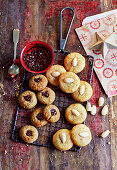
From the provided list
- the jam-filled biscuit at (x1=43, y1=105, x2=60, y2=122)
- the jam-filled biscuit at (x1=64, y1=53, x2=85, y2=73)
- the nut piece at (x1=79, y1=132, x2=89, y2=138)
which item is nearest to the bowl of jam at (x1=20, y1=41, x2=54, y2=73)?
the jam-filled biscuit at (x1=64, y1=53, x2=85, y2=73)

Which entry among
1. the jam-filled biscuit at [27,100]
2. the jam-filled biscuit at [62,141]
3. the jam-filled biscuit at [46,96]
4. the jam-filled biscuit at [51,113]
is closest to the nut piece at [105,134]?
the jam-filled biscuit at [62,141]

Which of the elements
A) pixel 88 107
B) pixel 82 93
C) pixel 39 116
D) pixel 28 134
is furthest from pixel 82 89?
pixel 28 134

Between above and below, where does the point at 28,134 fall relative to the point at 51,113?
below

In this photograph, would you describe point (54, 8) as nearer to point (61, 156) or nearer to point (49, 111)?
point (49, 111)

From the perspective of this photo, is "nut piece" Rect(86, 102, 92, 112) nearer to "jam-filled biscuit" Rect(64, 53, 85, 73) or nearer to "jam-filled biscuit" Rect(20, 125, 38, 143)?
"jam-filled biscuit" Rect(64, 53, 85, 73)

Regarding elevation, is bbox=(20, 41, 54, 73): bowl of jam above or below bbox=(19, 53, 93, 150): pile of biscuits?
above

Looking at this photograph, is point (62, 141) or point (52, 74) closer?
point (62, 141)

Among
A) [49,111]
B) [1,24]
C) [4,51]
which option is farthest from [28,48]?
[49,111]

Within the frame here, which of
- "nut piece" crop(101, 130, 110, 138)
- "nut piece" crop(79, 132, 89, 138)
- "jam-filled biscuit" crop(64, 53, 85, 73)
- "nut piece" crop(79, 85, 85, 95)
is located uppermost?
"jam-filled biscuit" crop(64, 53, 85, 73)

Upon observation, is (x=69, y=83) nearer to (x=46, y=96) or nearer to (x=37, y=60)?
(x=46, y=96)
